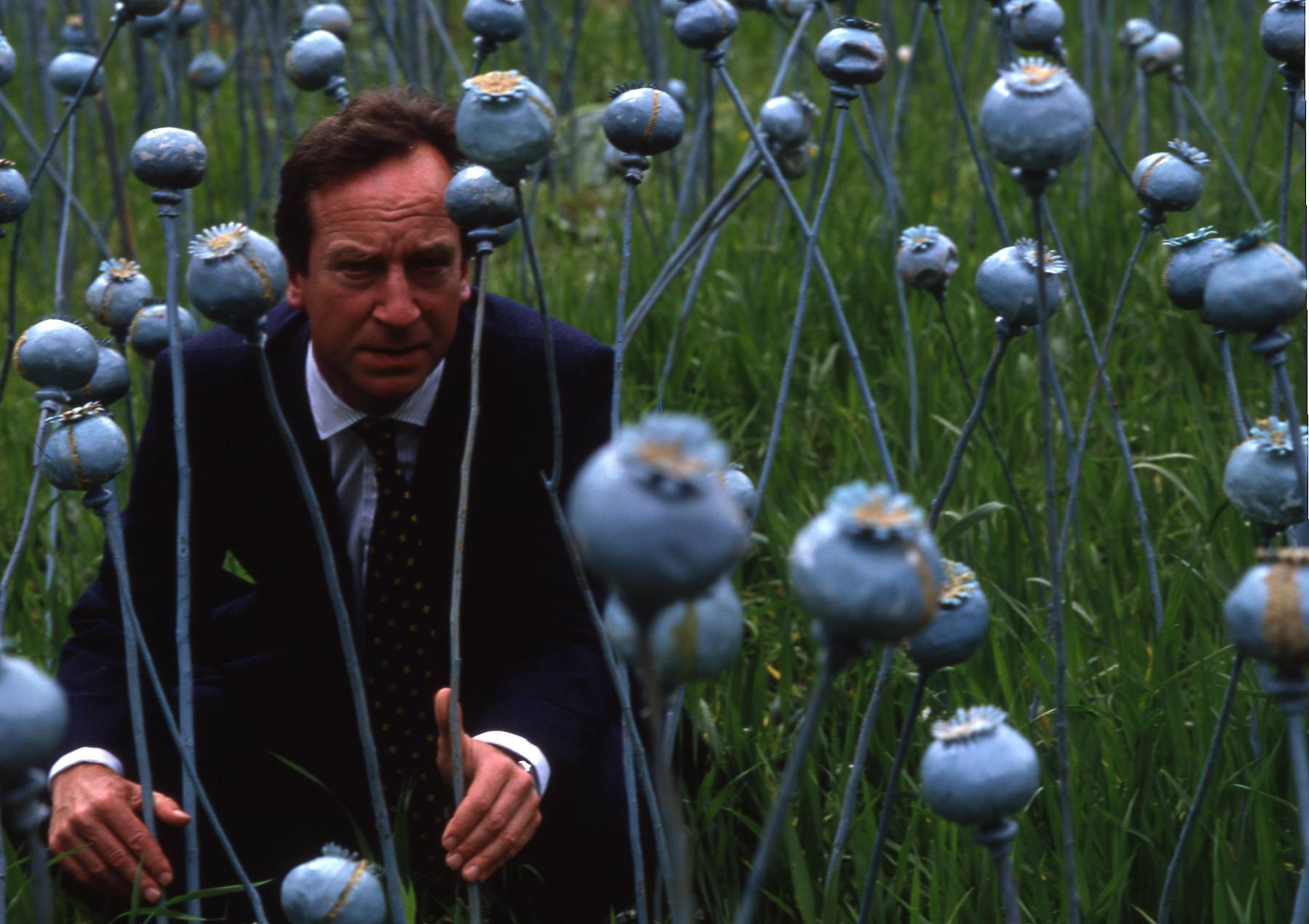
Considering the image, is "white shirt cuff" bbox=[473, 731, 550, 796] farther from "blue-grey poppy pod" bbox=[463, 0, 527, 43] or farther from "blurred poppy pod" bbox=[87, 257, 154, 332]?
"blue-grey poppy pod" bbox=[463, 0, 527, 43]

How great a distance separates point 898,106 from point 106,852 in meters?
1.61

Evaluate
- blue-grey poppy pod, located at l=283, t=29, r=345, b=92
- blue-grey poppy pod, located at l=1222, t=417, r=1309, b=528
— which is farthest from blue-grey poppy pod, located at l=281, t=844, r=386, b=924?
blue-grey poppy pod, located at l=283, t=29, r=345, b=92

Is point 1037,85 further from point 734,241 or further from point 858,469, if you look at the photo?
point 734,241

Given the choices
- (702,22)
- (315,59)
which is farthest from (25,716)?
(315,59)

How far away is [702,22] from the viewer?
1.21m

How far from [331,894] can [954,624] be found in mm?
332

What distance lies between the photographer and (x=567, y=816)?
1540 mm

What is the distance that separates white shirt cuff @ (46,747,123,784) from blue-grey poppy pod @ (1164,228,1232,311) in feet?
3.35

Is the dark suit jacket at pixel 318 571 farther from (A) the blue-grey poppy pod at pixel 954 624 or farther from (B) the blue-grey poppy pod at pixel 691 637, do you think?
(B) the blue-grey poppy pod at pixel 691 637

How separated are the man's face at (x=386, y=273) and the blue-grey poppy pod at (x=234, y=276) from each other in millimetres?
534

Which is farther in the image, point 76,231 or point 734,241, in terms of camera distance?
point 76,231

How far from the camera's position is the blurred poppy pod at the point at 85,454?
98 cm

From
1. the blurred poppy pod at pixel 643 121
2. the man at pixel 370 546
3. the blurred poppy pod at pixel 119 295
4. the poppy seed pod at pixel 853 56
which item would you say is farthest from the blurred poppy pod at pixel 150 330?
the poppy seed pod at pixel 853 56

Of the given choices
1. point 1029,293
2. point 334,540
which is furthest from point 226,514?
point 1029,293
